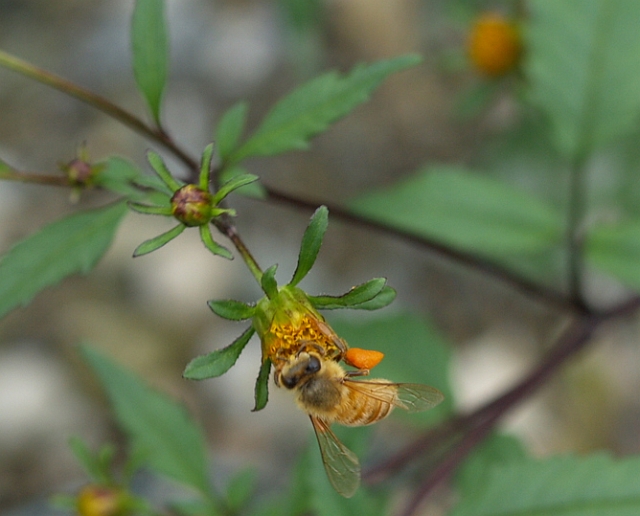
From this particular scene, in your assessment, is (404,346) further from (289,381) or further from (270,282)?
(270,282)

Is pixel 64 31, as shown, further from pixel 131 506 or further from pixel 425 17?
pixel 131 506

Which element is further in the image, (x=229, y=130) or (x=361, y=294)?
(x=229, y=130)

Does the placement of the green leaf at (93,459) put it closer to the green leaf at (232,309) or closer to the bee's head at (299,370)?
the bee's head at (299,370)

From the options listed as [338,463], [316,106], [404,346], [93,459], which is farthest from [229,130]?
[404,346]

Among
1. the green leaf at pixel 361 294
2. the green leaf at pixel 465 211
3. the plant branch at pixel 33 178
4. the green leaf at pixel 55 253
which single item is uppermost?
the plant branch at pixel 33 178

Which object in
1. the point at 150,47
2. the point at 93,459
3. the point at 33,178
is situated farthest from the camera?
the point at 93,459

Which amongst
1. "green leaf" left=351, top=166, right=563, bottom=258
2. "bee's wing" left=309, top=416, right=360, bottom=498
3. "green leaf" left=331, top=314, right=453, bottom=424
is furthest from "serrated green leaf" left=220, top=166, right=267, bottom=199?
"green leaf" left=331, top=314, right=453, bottom=424

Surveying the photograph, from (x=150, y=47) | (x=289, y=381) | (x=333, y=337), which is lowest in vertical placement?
(x=289, y=381)

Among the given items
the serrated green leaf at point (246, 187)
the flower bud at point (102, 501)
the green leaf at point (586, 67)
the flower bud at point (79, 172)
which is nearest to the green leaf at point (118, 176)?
the flower bud at point (79, 172)
